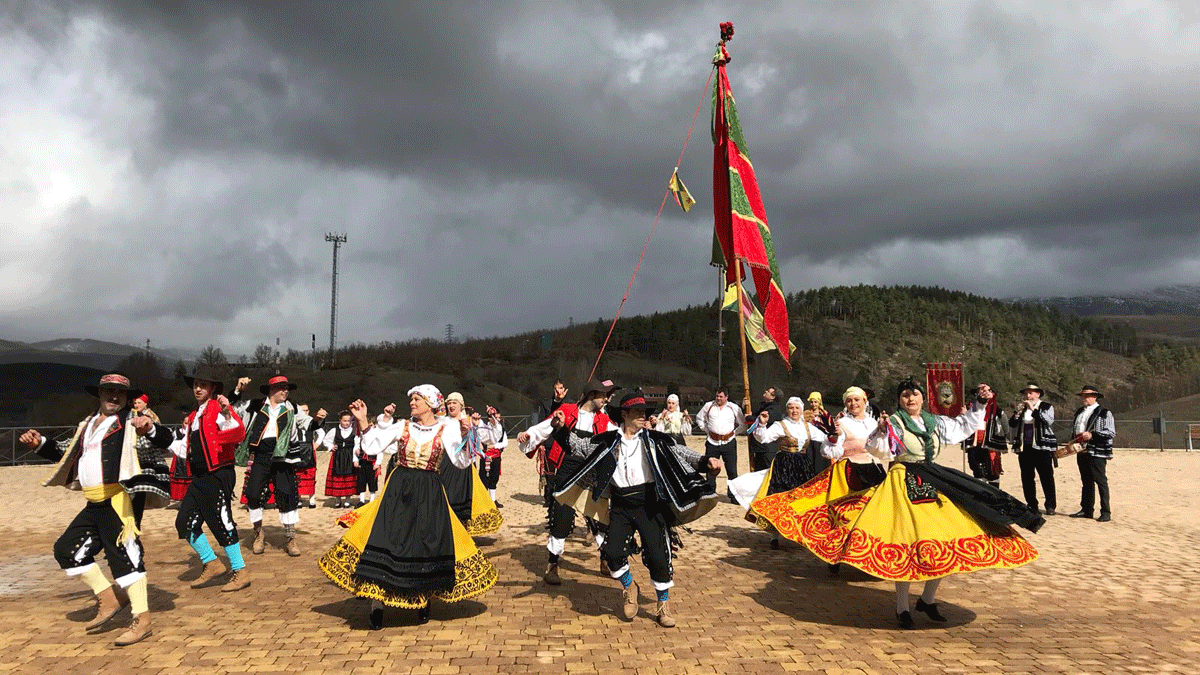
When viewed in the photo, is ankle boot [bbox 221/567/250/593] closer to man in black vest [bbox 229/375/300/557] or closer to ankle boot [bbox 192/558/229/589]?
ankle boot [bbox 192/558/229/589]

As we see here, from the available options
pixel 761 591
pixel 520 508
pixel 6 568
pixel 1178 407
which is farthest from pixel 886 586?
pixel 1178 407

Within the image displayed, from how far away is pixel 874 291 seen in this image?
14075cm

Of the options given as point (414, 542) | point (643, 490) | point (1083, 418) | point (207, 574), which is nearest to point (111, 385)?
point (207, 574)

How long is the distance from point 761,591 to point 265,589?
459cm

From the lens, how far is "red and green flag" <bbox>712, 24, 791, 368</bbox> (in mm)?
10469

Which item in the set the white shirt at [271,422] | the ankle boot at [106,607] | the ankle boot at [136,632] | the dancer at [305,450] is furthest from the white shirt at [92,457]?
the dancer at [305,450]

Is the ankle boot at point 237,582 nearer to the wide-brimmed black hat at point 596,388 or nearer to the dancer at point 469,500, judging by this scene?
the dancer at point 469,500

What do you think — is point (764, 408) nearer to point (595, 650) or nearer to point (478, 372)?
point (595, 650)

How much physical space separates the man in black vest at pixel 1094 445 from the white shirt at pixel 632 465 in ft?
25.8

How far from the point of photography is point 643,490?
5.89 metres

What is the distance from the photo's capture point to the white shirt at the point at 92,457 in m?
A: 5.36

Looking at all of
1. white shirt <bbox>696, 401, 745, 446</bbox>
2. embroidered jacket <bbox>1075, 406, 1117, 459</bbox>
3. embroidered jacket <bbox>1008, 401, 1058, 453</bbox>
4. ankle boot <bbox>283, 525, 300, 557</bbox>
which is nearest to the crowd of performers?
ankle boot <bbox>283, 525, 300, 557</bbox>

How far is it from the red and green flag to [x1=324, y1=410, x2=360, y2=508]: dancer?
263 inches

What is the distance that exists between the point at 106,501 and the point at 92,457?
35 cm
